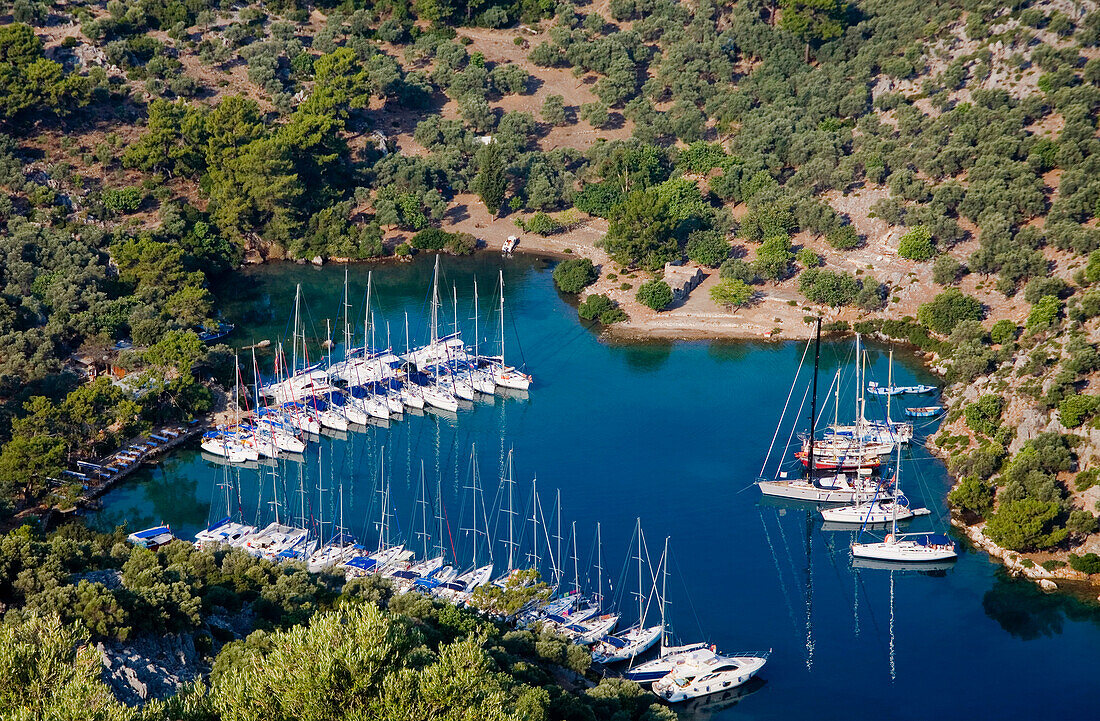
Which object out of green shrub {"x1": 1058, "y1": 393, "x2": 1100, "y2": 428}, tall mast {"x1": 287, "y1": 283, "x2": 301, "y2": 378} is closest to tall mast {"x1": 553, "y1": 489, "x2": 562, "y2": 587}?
tall mast {"x1": 287, "y1": 283, "x2": 301, "y2": 378}

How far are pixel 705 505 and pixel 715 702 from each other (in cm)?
1683

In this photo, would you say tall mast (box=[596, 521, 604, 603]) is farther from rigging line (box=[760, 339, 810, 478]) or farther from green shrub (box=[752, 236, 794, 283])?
green shrub (box=[752, 236, 794, 283])

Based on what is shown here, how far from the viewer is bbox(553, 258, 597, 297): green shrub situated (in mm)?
98812

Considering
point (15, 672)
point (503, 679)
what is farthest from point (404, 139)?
point (15, 672)

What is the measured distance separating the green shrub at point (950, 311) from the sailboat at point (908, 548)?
83.8ft

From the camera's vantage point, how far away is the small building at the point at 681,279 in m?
95.9

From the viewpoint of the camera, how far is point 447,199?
115500mm

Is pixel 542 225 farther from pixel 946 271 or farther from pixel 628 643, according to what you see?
pixel 628 643

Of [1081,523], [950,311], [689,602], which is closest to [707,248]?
[950,311]

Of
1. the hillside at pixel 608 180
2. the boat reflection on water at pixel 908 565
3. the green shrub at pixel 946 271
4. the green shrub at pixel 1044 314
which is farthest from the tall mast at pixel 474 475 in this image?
the green shrub at pixel 946 271

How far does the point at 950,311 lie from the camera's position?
87.3 m

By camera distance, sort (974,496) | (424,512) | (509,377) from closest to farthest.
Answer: (974,496), (424,512), (509,377)

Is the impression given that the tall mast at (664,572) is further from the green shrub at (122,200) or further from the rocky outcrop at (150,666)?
the green shrub at (122,200)

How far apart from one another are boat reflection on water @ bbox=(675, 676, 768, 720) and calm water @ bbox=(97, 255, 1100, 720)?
0.25m
